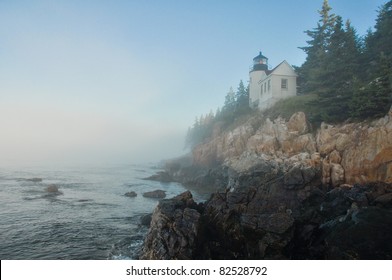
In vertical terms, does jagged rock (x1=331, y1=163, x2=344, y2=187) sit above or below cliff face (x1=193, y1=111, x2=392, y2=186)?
below

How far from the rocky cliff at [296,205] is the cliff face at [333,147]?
60 millimetres

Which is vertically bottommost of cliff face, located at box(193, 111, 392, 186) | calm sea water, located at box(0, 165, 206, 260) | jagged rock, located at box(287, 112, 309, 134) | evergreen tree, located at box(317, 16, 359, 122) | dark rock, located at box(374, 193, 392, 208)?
calm sea water, located at box(0, 165, 206, 260)

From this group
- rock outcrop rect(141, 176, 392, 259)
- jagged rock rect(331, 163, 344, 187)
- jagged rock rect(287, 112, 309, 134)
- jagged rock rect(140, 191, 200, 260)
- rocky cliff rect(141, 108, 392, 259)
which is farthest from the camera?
jagged rock rect(287, 112, 309, 134)

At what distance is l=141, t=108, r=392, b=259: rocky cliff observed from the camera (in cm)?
1033

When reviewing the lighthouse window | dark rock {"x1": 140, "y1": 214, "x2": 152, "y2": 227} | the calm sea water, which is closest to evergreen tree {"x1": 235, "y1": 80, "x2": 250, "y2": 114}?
the lighthouse window

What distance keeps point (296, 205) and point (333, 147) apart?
701 cm

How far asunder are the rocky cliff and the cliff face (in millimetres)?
60

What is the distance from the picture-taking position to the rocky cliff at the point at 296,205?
10.3 metres

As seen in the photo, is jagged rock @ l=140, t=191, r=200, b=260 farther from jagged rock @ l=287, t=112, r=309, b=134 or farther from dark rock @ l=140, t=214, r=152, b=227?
jagged rock @ l=287, t=112, r=309, b=134

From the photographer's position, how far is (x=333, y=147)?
70.6 feet

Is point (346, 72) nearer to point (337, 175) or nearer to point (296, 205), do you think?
point (337, 175)

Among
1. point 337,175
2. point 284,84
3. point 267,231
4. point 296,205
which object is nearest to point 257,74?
point 284,84

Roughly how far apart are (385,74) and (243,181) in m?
14.0
